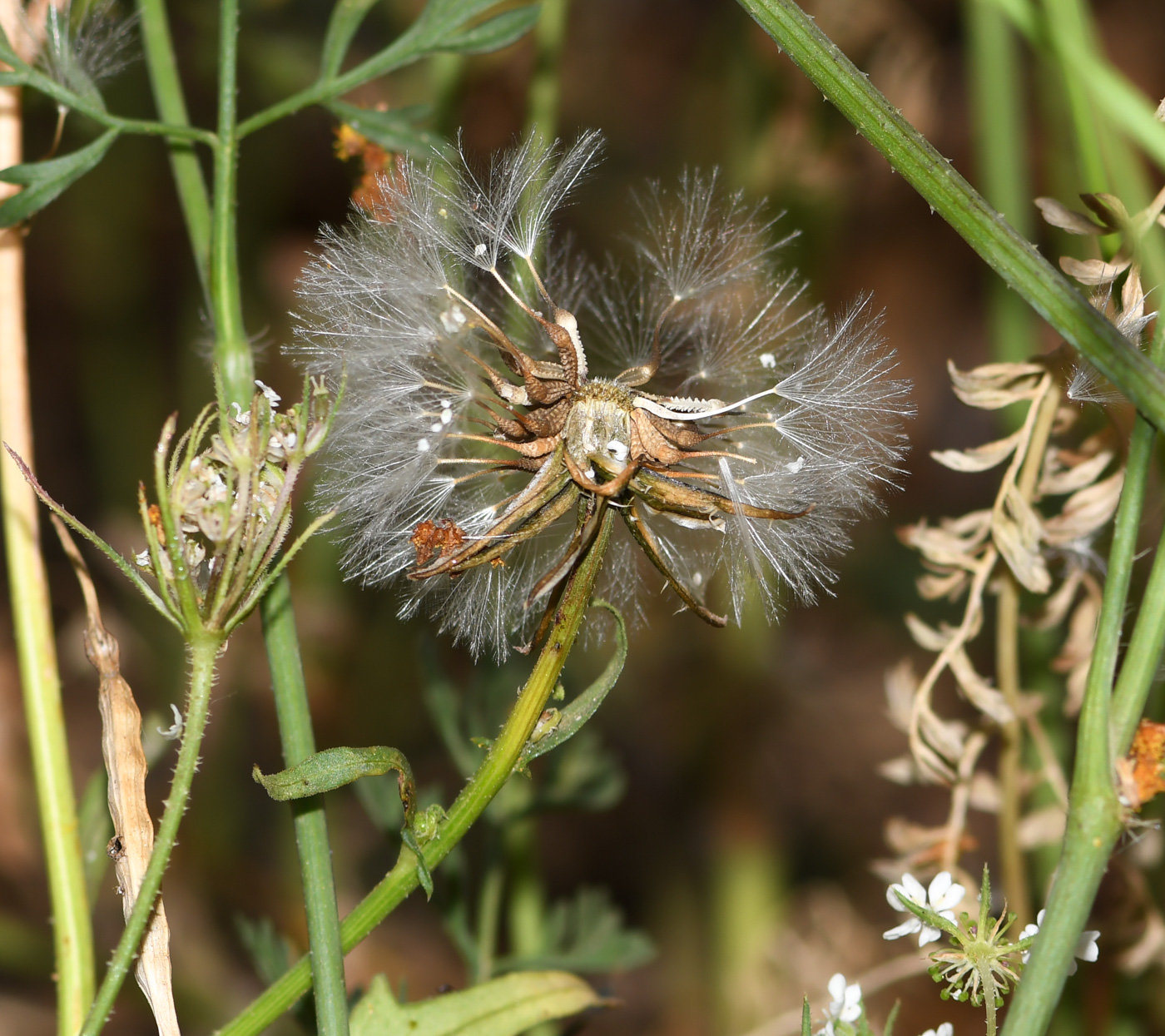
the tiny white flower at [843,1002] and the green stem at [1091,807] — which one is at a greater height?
the green stem at [1091,807]

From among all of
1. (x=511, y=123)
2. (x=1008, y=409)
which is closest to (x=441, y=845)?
(x=1008, y=409)

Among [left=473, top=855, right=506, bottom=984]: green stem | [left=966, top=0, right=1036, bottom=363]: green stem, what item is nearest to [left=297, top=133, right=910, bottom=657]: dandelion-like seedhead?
[left=473, top=855, right=506, bottom=984]: green stem

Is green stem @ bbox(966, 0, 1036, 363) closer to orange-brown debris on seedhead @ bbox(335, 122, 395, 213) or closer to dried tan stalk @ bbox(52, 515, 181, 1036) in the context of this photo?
orange-brown debris on seedhead @ bbox(335, 122, 395, 213)

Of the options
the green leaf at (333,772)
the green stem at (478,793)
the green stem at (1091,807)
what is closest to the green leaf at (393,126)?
the green stem at (478,793)

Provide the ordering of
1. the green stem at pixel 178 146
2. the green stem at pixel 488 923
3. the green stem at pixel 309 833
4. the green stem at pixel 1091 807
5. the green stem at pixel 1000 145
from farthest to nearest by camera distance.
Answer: the green stem at pixel 1000 145 → the green stem at pixel 488 923 → the green stem at pixel 178 146 → the green stem at pixel 309 833 → the green stem at pixel 1091 807

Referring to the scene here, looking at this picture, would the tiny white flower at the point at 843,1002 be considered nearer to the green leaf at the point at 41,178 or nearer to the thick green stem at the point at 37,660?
the thick green stem at the point at 37,660

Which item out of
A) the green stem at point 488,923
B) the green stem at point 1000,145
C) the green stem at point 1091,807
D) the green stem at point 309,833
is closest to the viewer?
the green stem at point 1091,807

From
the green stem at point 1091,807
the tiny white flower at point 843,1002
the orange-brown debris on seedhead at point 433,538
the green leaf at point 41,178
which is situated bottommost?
the tiny white flower at point 843,1002
